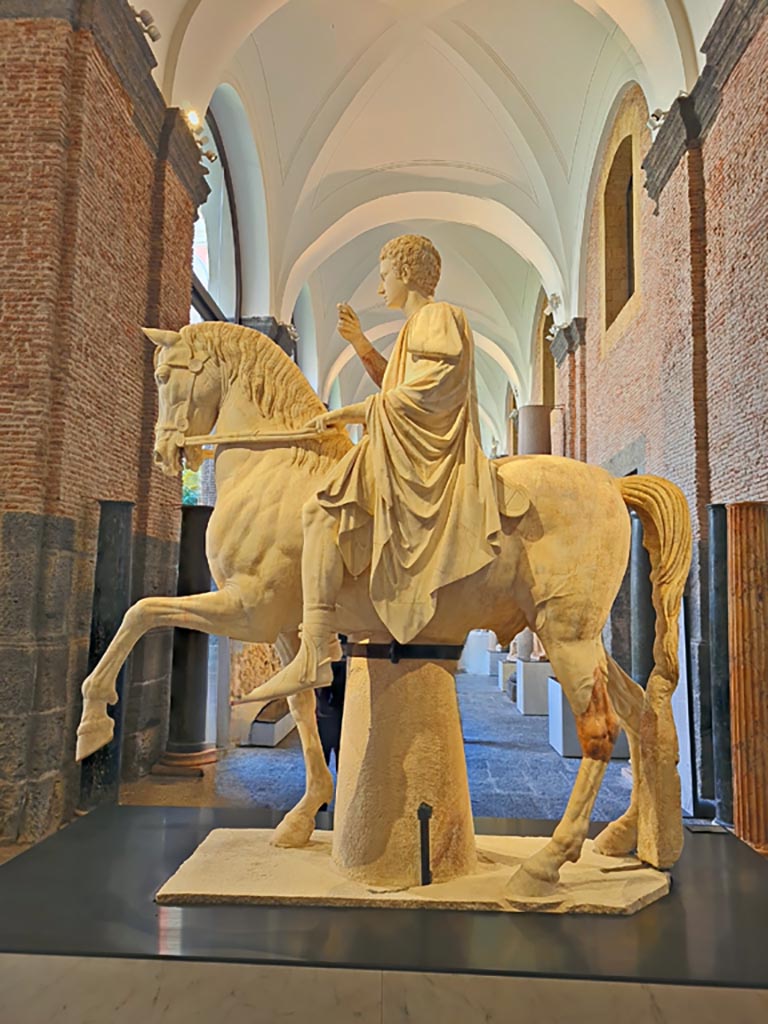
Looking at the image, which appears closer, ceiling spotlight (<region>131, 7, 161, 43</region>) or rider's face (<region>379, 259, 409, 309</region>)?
rider's face (<region>379, 259, 409, 309</region>)

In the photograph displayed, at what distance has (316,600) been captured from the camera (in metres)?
2.87

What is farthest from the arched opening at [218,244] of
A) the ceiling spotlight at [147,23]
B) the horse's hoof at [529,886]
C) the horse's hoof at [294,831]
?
the horse's hoof at [529,886]

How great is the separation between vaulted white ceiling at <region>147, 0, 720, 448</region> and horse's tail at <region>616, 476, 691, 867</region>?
5877 mm

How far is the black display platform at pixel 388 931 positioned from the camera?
2.29 m

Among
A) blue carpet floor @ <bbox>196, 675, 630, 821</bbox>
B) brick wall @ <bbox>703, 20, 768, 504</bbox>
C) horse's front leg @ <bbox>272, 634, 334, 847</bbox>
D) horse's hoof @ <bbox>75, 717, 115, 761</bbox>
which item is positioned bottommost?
blue carpet floor @ <bbox>196, 675, 630, 821</bbox>

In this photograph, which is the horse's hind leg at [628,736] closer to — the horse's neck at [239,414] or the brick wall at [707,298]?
the horse's neck at [239,414]

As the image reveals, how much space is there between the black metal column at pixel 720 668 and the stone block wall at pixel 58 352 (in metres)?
4.61

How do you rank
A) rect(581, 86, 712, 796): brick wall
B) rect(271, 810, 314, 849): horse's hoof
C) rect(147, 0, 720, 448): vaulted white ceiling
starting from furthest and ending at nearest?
rect(147, 0, 720, 448): vaulted white ceiling, rect(581, 86, 712, 796): brick wall, rect(271, 810, 314, 849): horse's hoof

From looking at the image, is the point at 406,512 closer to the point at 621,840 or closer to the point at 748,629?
the point at 621,840

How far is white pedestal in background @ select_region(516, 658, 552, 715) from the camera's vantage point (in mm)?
12203

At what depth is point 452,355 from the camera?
289cm

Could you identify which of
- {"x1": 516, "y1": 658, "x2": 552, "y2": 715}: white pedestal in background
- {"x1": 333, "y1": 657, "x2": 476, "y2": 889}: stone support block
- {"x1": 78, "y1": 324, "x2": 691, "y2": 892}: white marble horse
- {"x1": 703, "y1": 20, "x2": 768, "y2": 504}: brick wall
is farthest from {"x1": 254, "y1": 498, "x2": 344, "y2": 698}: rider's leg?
{"x1": 516, "y1": 658, "x2": 552, "y2": 715}: white pedestal in background

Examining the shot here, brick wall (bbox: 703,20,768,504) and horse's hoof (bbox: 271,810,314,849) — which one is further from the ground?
brick wall (bbox: 703,20,768,504)

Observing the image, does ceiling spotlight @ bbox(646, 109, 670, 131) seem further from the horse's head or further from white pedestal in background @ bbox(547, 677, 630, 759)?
the horse's head
